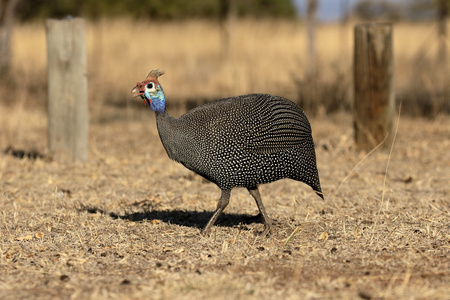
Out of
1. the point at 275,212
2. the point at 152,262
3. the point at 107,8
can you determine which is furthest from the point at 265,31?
the point at 152,262

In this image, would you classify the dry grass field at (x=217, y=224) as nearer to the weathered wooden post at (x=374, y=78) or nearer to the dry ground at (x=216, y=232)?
the dry ground at (x=216, y=232)

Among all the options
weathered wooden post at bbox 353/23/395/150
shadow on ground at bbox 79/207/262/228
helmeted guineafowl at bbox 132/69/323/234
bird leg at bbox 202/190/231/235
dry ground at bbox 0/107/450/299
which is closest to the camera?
dry ground at bbox 0/107/450/299

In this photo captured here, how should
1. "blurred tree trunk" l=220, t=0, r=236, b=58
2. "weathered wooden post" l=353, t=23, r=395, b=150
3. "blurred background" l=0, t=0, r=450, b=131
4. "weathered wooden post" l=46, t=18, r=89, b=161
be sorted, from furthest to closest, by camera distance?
"blurred tree trunk" l=220, t=0, r=236, b=58 → "blurred background" l=0, t=0, r=450, b=131 → "weathered wooden post" l=353, t=23, r=395, b=150 → "weathered wooden post" l=46, t=18, r=89, b=161

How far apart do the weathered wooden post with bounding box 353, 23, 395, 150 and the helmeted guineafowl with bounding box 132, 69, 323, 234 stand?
275 cm

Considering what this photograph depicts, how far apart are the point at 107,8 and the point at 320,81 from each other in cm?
1526

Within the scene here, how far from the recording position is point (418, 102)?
10086 millimetres

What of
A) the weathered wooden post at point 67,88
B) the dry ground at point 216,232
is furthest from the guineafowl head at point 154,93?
the weathered wooden post at point 67,88

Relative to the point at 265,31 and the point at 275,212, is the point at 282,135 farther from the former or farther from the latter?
the point at 265,31

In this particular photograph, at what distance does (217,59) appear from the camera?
617 inches

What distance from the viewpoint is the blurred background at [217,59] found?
9.44m

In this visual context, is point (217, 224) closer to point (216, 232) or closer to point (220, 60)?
point (216, 232)

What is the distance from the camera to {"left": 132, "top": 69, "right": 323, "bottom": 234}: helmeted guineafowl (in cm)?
429

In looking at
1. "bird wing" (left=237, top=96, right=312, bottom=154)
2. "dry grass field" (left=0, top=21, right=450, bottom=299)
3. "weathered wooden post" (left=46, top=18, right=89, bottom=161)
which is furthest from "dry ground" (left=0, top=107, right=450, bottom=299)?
"bird wing" (left=237, top=96, right=312, bottom=154)

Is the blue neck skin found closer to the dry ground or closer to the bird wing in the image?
the bird wing
